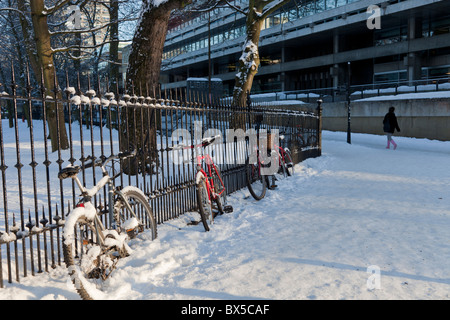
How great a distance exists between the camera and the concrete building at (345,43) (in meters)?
37.1

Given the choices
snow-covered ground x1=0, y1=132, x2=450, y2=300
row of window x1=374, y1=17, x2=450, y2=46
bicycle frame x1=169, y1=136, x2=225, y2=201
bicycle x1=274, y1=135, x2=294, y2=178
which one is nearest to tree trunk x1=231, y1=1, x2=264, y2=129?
bicycle x1=274, y1=135, x2=294, y2=178

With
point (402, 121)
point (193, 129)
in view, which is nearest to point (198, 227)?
point (193, 129)

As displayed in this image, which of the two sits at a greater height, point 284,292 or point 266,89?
point 266,89

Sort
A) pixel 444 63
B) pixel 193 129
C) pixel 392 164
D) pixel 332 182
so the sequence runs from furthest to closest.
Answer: pixel 444 63
pixel 392 164
pixel 332 182
pixel 193 129

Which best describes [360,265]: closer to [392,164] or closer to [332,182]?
[332,182]

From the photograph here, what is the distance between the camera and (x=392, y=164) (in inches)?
506

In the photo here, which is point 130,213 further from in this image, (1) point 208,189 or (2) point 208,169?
(2) point 208,169

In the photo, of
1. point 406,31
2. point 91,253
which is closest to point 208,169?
point 91,253

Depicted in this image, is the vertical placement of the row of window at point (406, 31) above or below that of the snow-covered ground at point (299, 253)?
above

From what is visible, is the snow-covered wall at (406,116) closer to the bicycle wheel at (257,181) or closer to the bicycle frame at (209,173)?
the bicycle wheel at (257,181)

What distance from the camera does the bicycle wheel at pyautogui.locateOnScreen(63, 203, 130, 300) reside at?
342 cm

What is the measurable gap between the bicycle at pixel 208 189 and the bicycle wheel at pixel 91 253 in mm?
1785

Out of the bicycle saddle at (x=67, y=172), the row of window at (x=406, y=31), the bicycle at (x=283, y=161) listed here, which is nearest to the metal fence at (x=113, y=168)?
the bicycle saddle at (x=67, y=172)
